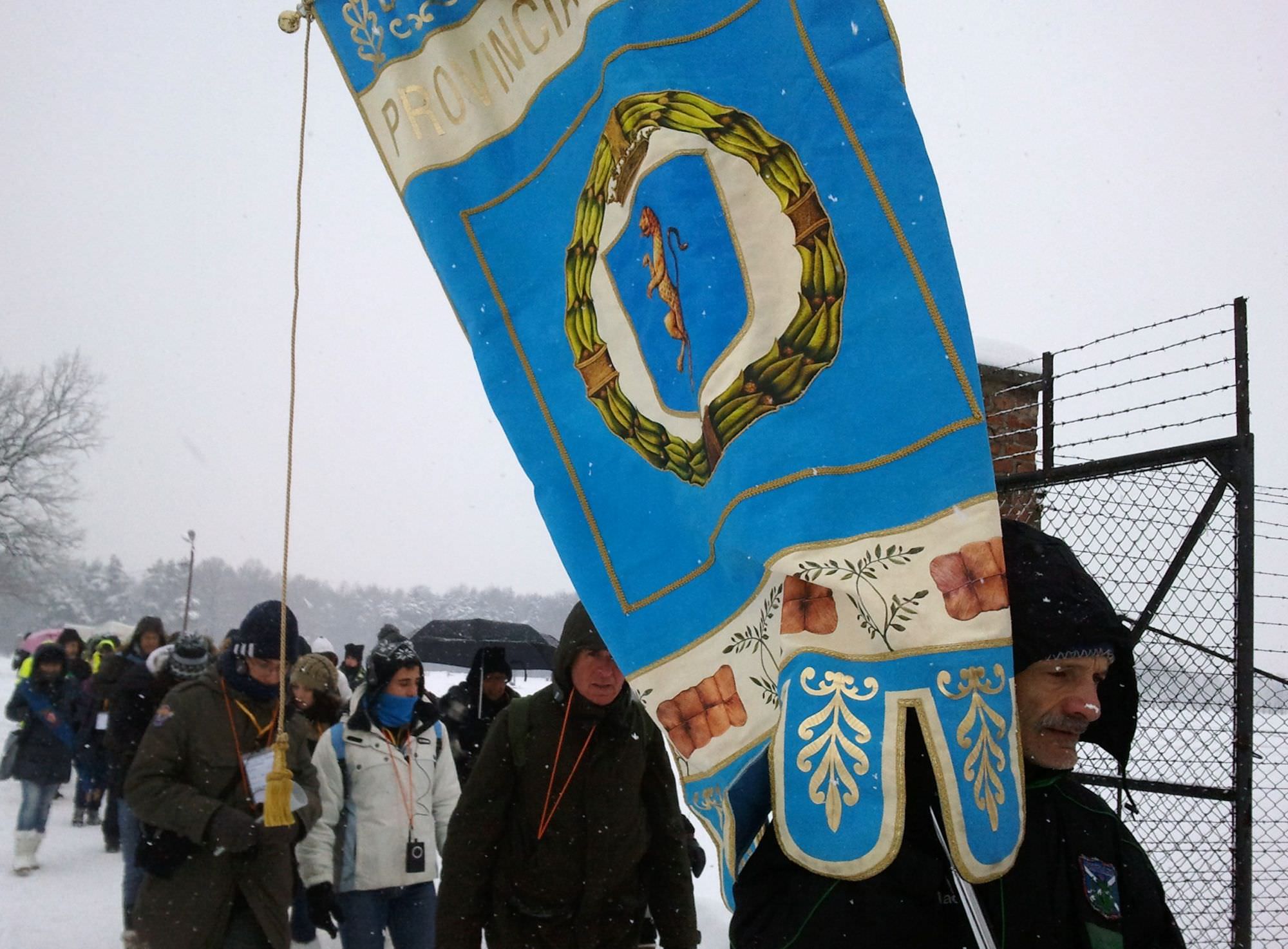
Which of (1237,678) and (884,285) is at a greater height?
(884,285)

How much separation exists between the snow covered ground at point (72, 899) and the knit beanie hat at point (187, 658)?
72.3 inches

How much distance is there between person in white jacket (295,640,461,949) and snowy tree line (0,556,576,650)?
3452 cm

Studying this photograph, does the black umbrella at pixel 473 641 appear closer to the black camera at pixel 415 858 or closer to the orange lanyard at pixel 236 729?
the black camera at pixel 415 858

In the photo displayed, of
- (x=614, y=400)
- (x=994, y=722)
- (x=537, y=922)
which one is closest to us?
(x=994, y=722)

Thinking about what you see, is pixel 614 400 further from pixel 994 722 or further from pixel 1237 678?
pixel 1237 678

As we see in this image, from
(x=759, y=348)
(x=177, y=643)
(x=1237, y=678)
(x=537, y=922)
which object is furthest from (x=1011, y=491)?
(x=177, y=643)

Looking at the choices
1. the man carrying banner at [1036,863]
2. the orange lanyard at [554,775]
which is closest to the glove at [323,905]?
the orange lanyard at [554,775]

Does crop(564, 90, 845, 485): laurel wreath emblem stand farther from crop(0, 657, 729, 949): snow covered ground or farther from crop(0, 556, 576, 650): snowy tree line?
crop(0, 556, 576, 650): snowy tree line

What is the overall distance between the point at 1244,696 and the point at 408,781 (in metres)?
3.21

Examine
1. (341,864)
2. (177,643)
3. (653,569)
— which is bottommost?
(341,864)

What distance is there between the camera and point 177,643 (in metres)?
5.40

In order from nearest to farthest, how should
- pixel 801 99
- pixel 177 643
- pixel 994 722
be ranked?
pixel 994 722, pixel 801 99, pixel 177 643

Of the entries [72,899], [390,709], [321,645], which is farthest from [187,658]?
[321,645]

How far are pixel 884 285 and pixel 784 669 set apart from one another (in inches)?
23.4
